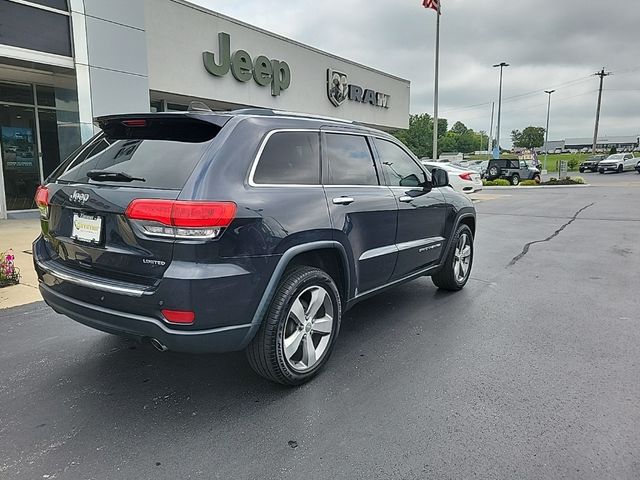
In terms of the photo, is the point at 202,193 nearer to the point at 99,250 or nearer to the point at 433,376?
the point at 99,250

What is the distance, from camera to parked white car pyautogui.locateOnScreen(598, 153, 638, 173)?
45056 mm

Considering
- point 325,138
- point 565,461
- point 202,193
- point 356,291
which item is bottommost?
point 565,461

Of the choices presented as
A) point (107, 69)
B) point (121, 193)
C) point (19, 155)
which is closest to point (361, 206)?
point (121, 193)

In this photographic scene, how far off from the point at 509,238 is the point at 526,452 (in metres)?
7.72

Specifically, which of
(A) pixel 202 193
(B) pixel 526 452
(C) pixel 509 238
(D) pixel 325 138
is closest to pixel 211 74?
(C) pixel 509 238

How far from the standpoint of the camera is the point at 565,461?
97.9 inches

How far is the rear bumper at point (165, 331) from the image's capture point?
8.79ft

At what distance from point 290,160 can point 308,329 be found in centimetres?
119

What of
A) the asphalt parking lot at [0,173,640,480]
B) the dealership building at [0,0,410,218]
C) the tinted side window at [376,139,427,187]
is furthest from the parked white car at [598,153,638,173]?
the tinted side window at [376,139,427,187]

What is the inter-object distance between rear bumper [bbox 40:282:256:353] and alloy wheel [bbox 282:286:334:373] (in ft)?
1.28

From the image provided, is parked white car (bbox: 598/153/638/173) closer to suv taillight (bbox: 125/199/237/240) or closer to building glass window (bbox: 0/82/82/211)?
building glass window (bbox: 0/82/82/211)

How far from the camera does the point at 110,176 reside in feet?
9.70

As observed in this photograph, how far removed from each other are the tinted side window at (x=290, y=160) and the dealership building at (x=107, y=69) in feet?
27.0

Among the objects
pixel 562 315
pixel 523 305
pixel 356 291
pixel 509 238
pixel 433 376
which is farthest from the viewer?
pixel 509 238
